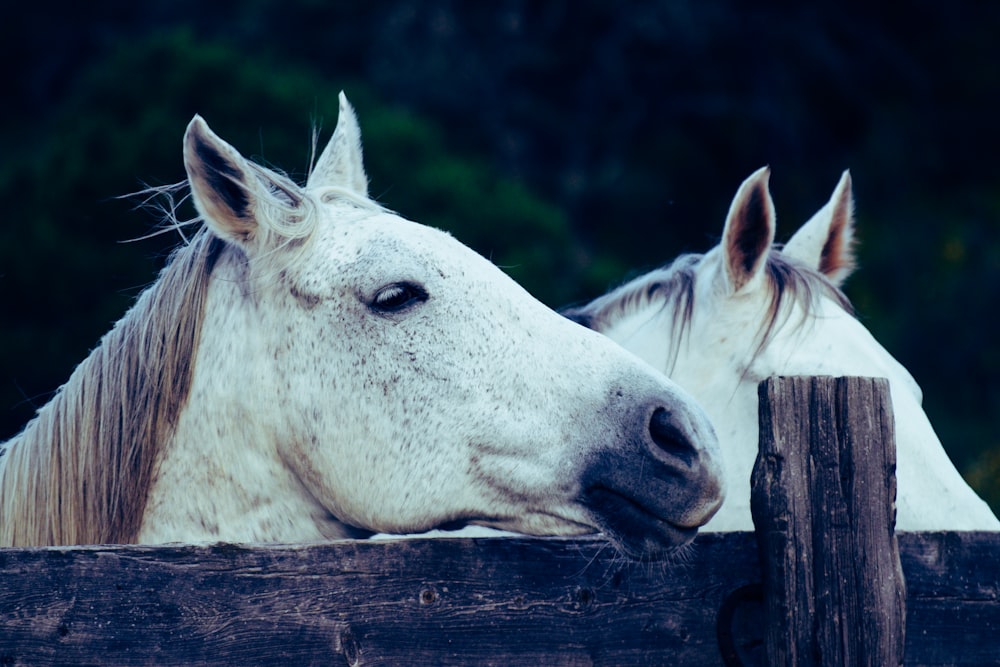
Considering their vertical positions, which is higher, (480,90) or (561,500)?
(480,90)

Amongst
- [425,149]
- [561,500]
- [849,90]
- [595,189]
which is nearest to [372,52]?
[595,189]

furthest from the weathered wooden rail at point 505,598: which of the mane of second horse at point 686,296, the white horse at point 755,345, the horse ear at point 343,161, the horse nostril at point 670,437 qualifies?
the horse ear at point 343,161

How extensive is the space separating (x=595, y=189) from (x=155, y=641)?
44.4 feet

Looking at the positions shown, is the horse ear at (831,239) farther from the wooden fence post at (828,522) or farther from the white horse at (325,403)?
the wooden fence post at (828,522)

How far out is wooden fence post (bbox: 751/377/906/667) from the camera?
163 centimetres

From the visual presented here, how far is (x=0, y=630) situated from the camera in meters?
1.58

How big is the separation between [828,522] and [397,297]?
938mm

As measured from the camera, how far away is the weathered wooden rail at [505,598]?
159 centimetres

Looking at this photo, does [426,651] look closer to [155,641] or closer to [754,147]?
[155,641]

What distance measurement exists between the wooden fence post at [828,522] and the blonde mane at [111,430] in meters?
1.20

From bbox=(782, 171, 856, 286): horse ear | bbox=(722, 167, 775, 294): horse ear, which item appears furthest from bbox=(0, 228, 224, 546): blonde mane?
bbox=(782, 171, 856, 286): horse ear

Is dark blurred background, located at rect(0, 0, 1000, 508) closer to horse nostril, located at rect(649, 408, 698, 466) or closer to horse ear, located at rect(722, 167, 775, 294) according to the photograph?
horse ear, located at rect(722, 167, 775, 294)

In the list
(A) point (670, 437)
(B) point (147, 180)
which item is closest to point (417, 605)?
(A) point (670, 437)

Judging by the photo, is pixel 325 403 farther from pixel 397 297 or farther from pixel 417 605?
pixel 417 605
